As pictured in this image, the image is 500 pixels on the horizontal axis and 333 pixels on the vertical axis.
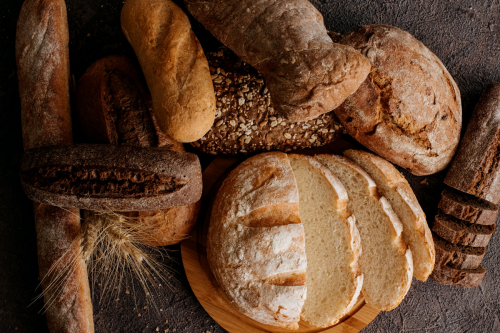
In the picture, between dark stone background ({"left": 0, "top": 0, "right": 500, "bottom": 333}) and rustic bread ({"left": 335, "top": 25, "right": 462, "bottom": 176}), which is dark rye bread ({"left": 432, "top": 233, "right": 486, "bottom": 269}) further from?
rustic bread ({"left": 335, "top": 25, "right": 462, "bottom": 176})

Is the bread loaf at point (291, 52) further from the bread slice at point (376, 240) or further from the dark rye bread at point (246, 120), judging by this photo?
the bread slice at point (376, 240)

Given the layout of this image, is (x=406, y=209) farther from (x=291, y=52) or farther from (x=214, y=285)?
(x=214, y=285)

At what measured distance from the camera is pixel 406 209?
191 cm

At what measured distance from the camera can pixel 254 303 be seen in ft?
5.66

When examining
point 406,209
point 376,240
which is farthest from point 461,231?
point 376,240

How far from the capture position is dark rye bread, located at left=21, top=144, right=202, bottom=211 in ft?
5.22

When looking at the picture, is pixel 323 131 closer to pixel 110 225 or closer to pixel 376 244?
pixel 376 244

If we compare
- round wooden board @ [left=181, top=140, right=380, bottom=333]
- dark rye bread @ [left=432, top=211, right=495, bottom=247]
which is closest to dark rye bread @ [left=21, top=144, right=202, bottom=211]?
round wooden board @ [left=181, top=140, right=380, bottom=333]

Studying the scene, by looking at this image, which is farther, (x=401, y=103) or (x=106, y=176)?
(x=401, y=103)

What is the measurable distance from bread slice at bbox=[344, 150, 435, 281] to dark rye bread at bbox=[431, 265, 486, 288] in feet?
0.79

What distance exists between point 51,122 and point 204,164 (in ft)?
2.92

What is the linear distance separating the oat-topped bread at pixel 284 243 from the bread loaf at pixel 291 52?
409mm

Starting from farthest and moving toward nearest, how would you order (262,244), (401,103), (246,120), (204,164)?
1. (204,164)
2. (246,120)
3. (401,103)
4. (262,244)

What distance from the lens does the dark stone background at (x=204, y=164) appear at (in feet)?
6.64
